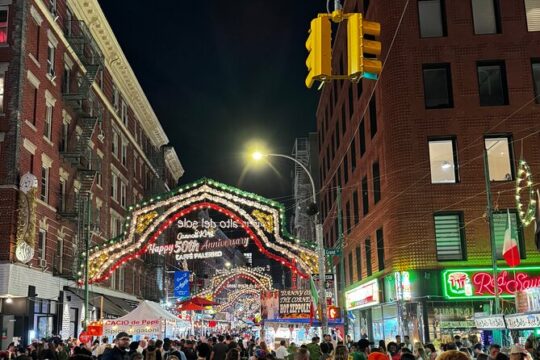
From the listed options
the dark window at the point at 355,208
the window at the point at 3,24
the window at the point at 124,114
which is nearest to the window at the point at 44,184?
the window at the point at 3,24

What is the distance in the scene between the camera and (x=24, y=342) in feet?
93.7

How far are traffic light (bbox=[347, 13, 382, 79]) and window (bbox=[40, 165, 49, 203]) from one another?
24.8 metres

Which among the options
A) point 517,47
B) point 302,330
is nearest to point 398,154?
point 517,47

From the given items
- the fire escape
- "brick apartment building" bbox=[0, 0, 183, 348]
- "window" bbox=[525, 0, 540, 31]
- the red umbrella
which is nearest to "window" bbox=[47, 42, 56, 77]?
"brick apartment building" bbox=[0, 0, 183, 348]

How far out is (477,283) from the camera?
87.8 feet

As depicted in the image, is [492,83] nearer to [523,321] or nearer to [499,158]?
[499,158]

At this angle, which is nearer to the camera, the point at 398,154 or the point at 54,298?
the point at 398,154

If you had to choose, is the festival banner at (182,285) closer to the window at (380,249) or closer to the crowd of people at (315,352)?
the window at (380,249)

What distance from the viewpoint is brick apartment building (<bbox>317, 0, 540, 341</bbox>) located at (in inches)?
1060

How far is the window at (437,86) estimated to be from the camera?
28.6 m

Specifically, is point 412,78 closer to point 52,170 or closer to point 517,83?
point 517,83

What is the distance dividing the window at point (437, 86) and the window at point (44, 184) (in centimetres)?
1778

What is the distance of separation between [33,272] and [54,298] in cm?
314

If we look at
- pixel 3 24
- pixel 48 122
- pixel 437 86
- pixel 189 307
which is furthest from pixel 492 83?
pixel 3 24
